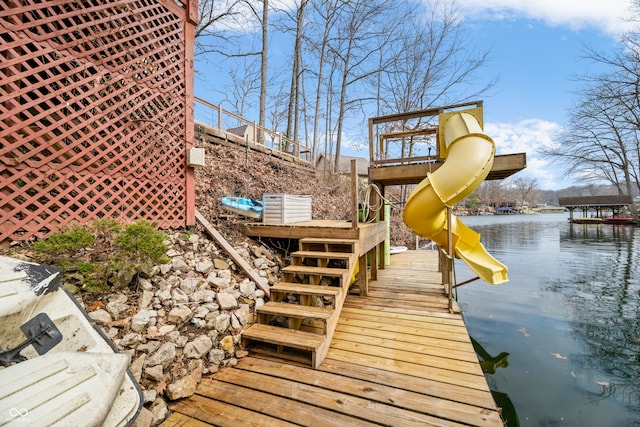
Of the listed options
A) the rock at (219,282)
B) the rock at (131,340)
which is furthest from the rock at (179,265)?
the rock at (131,340)

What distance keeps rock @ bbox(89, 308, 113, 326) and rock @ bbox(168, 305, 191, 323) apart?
44cm

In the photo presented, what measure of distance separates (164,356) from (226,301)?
0.79 m

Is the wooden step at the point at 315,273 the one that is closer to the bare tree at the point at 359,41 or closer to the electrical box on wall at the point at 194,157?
the electrical box on wall at the point at 194,157

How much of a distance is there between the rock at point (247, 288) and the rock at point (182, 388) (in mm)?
1073

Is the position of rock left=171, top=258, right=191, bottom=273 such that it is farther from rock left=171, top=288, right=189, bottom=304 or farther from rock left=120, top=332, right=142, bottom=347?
rock left=120, top=332, right=142, bottom=347

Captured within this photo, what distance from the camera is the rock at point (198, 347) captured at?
222 centimetres

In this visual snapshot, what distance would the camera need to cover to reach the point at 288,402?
6.39 feet

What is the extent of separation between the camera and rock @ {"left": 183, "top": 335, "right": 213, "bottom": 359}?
87.6 inches

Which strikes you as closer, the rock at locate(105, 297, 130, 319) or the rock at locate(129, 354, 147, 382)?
the rock at locate(129, 354, 147, 382)

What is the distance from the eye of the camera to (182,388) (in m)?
1.98

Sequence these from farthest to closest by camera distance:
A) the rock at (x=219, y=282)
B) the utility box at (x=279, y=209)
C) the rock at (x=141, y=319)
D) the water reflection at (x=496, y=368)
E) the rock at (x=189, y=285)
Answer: the utility box at (x=279, y=209)
the rock at (x=219, y=282)
the rock at (x=189, y=285)
the water reflection at (x=496, y=368)
the rock at (x=141, y=319)

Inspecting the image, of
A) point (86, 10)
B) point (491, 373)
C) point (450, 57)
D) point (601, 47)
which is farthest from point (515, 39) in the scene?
point (86, 10)

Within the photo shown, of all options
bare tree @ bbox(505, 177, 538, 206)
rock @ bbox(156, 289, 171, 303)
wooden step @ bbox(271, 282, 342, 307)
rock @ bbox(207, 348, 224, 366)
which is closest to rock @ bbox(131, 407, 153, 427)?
rock @ bbox(207, 348, 224, 366)

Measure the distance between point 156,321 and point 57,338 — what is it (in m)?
0.82
